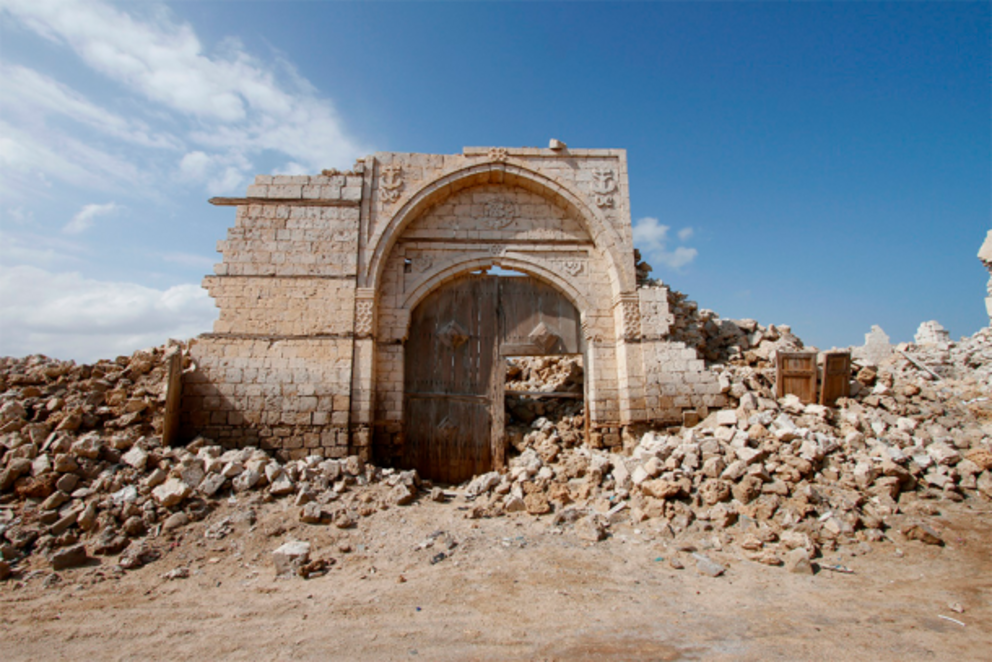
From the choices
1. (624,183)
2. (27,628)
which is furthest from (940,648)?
(624,183)

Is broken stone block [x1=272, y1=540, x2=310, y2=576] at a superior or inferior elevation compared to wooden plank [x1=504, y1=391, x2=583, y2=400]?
inferior

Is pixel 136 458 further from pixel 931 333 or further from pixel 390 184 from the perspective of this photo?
pixel 931 333

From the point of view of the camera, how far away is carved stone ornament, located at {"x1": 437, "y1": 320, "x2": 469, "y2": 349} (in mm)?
7602

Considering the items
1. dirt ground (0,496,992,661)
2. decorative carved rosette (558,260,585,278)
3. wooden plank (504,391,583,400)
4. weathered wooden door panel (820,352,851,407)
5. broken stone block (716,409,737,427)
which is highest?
decorative carved rosette (558,260,585,278)

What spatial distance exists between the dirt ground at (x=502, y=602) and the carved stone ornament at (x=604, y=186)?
16.6ft

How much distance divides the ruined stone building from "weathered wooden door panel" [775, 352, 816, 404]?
94 cm

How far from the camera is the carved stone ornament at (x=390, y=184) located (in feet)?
24.4

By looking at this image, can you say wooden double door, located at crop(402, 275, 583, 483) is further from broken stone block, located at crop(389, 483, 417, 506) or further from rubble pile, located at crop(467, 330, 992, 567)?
broken stone block, located at crop(389, 483, 417, 506)

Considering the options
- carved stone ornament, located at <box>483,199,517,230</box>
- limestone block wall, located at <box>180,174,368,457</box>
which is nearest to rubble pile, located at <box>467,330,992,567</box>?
limestone block wall, located at <box>180,174,368,457</box>

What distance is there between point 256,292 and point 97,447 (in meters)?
2.70

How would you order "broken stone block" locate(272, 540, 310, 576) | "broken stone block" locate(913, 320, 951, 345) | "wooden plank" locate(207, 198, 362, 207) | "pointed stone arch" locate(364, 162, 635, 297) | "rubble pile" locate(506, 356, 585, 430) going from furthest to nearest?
1. "broken stone block" locate(913, 320, 951, 345)
2. "rubble pile" locate(506, 356, 585, 430)
3. "pointed stone arch" locate(364, 162, 635, 297)
4. "wooden plank" locate(207, 198, 362, 207)
5. "broken stone block" locate(272, 540, 310, 576)

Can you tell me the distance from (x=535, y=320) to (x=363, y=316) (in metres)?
2.78

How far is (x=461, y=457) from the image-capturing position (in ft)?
24.2

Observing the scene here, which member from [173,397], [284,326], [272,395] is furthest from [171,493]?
[284,326]
